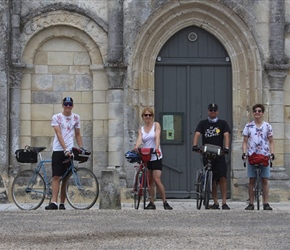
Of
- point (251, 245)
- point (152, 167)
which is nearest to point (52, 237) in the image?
point (251, 245)

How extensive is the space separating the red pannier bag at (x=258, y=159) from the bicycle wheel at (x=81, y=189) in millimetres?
2437

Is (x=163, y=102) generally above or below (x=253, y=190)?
above

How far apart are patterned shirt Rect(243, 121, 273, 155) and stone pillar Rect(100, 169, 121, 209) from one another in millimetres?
2162

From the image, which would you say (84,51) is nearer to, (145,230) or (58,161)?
(58,161)

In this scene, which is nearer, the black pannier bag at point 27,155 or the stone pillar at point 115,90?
the black pannier bag at point 27,155

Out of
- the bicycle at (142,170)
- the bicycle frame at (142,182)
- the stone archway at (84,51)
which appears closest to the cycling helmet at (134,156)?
the bicycle at (142,170)

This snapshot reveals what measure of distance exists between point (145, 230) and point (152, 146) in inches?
168

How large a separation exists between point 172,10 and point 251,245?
29.0ft

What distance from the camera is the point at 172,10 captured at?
18859mm

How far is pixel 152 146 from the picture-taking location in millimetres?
16062

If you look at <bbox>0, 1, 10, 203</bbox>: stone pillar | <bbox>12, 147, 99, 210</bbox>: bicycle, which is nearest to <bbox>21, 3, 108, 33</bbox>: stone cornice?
<bbox>0, 1, 10, 203</bbox>: stone pillar

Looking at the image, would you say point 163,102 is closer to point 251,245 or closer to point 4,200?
point 4,200

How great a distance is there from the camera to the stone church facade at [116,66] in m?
18.6

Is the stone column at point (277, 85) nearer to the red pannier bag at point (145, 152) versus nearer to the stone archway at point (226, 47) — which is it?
the stone archway at point (226, 47)
